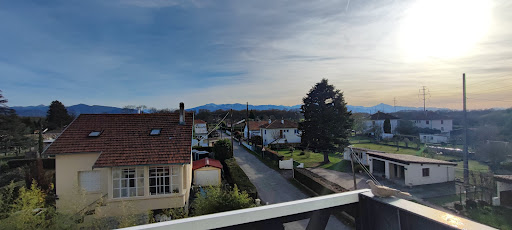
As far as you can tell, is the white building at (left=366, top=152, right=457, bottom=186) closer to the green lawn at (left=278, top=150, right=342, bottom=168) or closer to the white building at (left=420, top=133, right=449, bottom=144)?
the green lawn at (left=278, top=150, right=342, bottom=168)

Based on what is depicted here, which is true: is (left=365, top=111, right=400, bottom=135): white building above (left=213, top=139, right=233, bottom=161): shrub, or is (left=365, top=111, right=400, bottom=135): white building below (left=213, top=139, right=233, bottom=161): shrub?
above

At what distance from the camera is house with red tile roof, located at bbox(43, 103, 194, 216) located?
10547mm

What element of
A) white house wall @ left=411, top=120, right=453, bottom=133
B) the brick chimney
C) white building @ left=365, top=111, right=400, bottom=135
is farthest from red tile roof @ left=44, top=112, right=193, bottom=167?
white house wall @ left=411, top=120, right=453, bottom=133

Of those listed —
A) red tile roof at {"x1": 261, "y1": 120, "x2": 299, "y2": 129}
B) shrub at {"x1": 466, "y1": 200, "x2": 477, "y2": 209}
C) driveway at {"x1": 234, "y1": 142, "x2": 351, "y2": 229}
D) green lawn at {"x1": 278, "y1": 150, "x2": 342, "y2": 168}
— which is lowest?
driveway at {"x1": 234, "y1": 142, "x2": 351, "y2": 229}

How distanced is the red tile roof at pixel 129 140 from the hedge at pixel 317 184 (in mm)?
7177

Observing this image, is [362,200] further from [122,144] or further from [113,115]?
[113,115]

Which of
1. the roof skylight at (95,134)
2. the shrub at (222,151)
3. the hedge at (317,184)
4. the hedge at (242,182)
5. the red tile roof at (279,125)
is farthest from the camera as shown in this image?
the red tile roof at (279,125)

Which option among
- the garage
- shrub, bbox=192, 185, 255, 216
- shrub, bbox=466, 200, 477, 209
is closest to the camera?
shrub, bbox=192, 185, 255, 216

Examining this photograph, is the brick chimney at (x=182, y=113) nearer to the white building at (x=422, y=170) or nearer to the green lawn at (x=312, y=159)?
the green lawn at (x=312, y=159)

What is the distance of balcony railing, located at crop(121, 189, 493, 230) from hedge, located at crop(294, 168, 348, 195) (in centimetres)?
1164

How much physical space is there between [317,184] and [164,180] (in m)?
8.22

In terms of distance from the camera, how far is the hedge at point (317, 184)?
43.0 feet

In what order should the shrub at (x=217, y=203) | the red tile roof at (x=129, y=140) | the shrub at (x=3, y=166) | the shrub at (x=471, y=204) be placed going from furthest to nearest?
the shrub at (x=3, y=166), the shrub at (x=471, y=204), the red tile roof at (x=129, y=140), the shrub at (x=217, y=203)

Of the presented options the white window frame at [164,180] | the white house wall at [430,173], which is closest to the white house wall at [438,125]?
the white house wall at [430,173]
